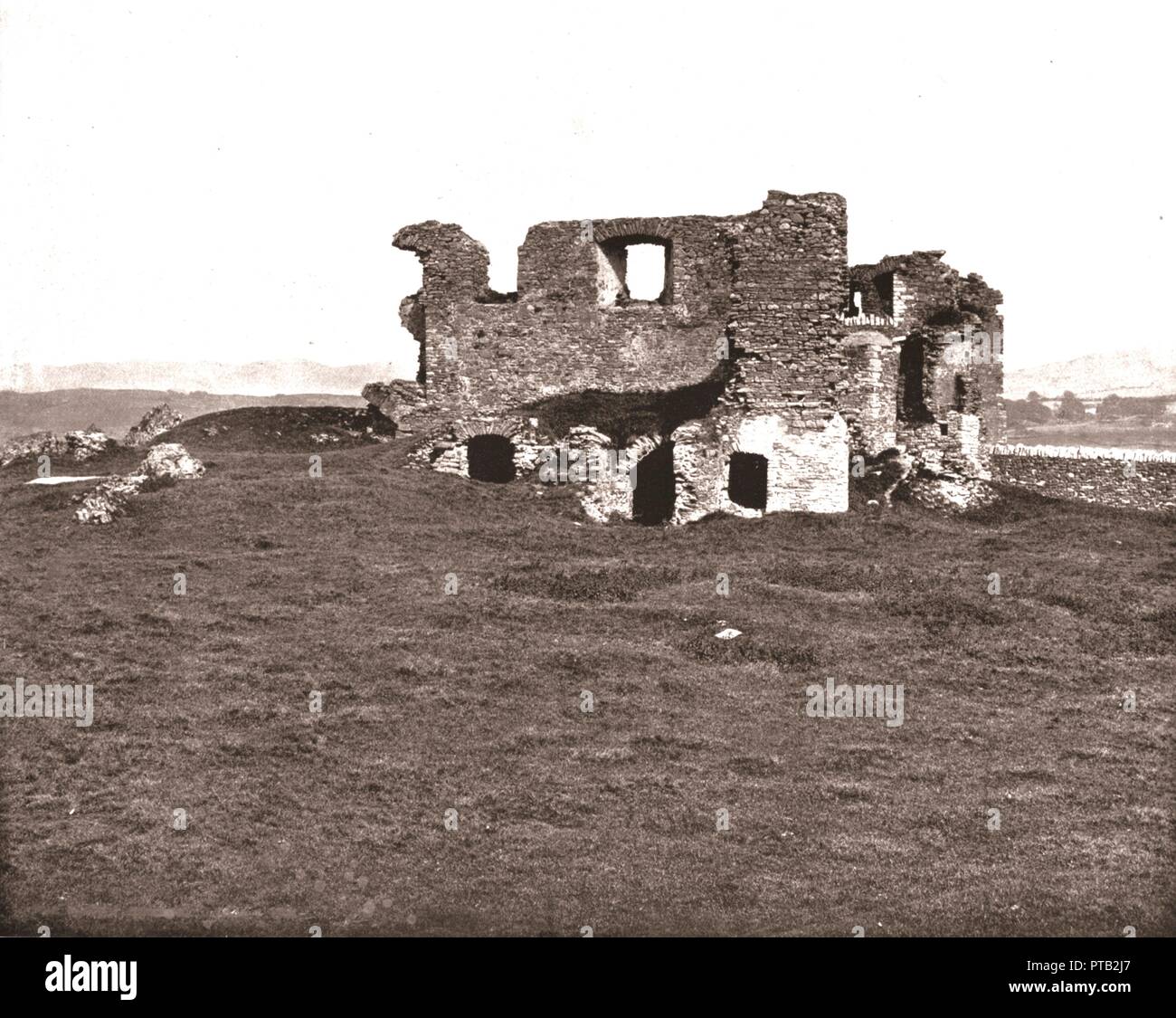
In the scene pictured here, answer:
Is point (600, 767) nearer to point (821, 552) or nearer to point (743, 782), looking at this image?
point (743, 782)

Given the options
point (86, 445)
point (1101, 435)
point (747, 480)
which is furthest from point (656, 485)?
point (1101, 435)

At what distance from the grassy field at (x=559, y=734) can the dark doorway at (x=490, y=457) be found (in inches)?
286

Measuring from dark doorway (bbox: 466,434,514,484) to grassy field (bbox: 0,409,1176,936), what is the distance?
23.9ft

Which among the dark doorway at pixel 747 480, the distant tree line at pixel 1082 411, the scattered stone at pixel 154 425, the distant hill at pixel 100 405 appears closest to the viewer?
the dark doorway at pixel 747 480

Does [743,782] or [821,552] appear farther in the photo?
[821,552]

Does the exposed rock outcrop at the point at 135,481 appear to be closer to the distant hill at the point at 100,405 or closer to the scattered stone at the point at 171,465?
the scattered stone at the point at 171,465

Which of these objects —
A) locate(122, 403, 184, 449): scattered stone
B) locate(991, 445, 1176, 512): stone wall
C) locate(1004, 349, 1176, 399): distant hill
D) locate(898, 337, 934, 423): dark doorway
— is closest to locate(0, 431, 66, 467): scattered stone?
locate(122, 403, 184, 449): scattered stone

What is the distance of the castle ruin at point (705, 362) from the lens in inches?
953

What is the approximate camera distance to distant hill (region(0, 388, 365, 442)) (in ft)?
262

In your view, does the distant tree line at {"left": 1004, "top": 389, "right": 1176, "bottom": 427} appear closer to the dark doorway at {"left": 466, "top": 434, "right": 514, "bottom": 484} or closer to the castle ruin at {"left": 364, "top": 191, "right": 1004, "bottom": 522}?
the castle ruin at {"left": 364, "top": 191, "right": 1004, "bottom": 522}

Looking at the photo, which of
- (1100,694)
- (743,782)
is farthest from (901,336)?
(743,782)

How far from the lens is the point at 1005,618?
1716 cm

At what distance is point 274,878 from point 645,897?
9.49 ft

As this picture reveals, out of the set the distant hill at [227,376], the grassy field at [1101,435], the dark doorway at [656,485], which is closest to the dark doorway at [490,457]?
the dark doorway at [656,485]
